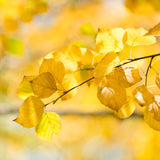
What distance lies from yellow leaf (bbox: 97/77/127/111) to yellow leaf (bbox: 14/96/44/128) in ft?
0.38

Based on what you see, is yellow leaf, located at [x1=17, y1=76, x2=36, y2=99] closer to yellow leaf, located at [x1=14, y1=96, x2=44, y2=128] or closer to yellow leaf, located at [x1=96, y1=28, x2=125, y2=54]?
yellow leaf, located at [x1=14, y1=96, x2=44, y2=128]

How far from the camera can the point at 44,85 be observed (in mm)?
429

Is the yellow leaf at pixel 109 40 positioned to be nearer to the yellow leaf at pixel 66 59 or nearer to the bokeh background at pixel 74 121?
the yellow leaf at pixel 66 59

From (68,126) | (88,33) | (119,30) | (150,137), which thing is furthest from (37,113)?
(68,126)

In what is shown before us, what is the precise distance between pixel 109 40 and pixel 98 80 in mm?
92

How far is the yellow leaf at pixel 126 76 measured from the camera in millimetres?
417

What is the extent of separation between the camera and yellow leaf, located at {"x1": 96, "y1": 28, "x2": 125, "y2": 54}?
1.49ft

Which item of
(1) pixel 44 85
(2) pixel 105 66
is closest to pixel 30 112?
(1) pixel 44 85

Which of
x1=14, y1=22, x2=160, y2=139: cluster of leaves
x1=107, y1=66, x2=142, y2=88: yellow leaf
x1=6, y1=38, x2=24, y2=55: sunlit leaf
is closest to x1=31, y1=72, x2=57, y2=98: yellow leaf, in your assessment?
x1=14, y1=22, x2=160, y2=139: cluster of leaves

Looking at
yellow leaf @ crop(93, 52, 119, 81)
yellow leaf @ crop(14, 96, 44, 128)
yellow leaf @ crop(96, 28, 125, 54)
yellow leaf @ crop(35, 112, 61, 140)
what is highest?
yellow leaf @ crop(96, 28, 125, 54)

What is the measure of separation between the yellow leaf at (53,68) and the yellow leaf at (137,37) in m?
0.13

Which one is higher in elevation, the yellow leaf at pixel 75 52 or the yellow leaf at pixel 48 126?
the yellow leaf at pixel 75 52

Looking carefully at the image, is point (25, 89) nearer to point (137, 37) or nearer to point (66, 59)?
point (66, 59)

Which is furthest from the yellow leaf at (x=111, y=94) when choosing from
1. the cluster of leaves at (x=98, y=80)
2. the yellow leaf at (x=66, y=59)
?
the yellow leaf at (x=66, y=59)
